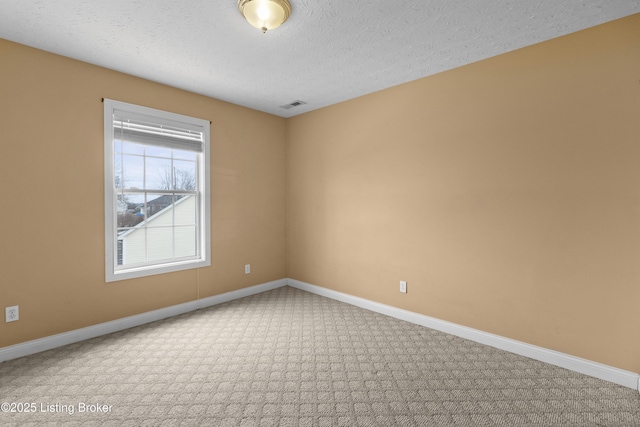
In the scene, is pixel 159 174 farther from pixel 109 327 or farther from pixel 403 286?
pixel 403 286

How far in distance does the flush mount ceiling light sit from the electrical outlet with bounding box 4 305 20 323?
309 cm

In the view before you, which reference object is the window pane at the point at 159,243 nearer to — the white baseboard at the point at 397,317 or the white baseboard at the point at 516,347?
the white baseboard at the point at 397,317

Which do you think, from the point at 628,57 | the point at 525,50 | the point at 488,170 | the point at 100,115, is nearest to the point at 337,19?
the point at 525,50

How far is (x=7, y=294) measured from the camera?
2.57m

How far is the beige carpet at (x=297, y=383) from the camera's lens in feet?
6.29

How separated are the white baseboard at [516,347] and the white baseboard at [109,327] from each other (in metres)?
1.69

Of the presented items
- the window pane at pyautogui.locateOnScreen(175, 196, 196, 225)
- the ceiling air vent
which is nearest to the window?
A: the window pane at pyautogui.locateOnScreen(175, 196, 196, 225)

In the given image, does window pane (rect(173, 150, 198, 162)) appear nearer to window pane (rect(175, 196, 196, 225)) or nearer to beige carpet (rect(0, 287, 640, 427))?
window pane (rect(175, 196, 196, 225))

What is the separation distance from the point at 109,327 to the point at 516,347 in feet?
13.0

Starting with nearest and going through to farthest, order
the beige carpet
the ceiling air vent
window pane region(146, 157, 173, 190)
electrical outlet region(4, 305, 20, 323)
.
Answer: the beige carpet
electrical outlet region(4, 305, 20, 323)
window pane region(146, 157, 173, 190)
the ceiling air vent

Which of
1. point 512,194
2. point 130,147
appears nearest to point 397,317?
point 512,194

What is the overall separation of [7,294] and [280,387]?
2.47 m

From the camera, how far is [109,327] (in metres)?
3.11

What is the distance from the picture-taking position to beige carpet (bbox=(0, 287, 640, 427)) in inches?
75.5
